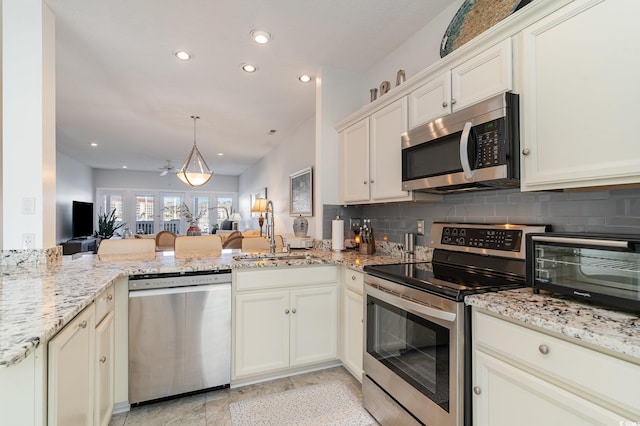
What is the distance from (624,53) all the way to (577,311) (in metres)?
0.92

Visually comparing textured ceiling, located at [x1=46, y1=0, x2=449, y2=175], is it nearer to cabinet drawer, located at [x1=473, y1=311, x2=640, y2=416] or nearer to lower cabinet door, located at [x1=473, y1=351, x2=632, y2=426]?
cabinet drawer, located at [x1=473, y1=311, x2=640, y2=416]

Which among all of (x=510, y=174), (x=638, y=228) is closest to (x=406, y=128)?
(x=510, y=174)

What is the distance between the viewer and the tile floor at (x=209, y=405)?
74.0 inches

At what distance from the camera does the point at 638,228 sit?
127 cm

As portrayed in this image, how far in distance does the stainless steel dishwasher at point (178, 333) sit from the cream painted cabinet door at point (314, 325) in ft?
1.58

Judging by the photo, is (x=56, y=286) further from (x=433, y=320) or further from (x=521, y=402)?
(x=521, y=402)

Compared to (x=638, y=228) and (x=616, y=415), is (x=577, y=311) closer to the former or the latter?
(x=616, y=415)

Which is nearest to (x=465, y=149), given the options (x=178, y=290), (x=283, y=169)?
(x=178, y=290)

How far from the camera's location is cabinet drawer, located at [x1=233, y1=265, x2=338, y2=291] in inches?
86.7

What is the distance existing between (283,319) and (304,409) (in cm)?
59

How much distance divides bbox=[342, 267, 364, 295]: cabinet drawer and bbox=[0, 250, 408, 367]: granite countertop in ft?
0.23

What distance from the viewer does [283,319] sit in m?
2.31

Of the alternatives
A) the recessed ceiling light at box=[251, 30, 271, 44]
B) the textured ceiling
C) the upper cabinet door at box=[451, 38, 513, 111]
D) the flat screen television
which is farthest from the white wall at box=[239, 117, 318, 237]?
the flat screen television

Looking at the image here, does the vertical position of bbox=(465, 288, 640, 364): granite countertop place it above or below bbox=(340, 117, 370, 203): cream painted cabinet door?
below
